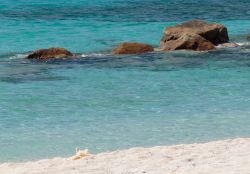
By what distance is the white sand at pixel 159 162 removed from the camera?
29.9ft

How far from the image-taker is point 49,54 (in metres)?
21.2

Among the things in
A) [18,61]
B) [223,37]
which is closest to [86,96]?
[18,61]

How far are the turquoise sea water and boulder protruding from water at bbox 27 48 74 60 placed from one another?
50cm

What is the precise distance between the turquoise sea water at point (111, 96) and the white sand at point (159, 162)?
84cm

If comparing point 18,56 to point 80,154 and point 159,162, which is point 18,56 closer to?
point 80,154

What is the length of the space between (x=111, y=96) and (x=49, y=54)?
634 centimetres

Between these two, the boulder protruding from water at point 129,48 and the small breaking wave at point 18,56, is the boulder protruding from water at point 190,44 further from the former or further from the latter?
the small breaking wave at point 18,56

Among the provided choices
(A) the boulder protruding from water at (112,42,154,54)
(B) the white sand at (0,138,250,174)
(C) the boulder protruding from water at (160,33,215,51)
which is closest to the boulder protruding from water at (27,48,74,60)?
(A) the boulder protruding from water at (112,42,154,54)

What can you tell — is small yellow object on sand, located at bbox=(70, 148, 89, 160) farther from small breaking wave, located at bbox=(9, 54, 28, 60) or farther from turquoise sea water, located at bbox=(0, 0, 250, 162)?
small breaking wave, located at bbox=(9, 54, 28, 60)

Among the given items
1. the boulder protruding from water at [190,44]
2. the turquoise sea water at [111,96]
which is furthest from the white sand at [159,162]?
the boulder protruding from water at [190,44]

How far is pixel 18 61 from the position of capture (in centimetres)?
2055

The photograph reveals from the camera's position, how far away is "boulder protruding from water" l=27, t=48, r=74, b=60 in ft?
69.0

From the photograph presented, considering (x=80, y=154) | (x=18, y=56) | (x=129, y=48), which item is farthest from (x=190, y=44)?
(x=80, y=154)

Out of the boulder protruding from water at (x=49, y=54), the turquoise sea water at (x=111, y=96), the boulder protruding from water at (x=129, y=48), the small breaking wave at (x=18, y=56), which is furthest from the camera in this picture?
the boulder protruding from water at (x=129, y=48)
